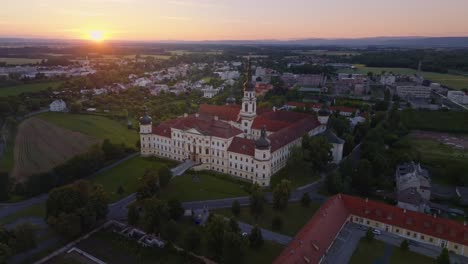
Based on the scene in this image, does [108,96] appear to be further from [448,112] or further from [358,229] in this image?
[448,112]

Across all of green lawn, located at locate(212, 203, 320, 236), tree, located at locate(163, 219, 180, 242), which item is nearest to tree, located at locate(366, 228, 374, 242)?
green lawn, located at locate(212, 203, 320, 236)

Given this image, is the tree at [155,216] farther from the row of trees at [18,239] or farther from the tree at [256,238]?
the row of trees at [18,239]

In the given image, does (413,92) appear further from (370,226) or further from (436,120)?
(370,226)

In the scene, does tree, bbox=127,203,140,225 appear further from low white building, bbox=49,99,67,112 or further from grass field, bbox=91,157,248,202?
low white building, bbox=49,99,67,112

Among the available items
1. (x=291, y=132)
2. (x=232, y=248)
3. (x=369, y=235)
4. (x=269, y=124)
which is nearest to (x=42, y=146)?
(x=269, y=124)

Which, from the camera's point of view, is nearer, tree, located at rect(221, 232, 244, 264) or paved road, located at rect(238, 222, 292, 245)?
tree, located at rect(221, 232, 244, 264)

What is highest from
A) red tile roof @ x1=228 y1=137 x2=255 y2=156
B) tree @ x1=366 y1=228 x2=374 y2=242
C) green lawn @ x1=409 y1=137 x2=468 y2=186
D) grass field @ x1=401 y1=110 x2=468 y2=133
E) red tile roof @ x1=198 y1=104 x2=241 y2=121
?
red tile roof @ x1=198 y1=104 x2=241 y2=121

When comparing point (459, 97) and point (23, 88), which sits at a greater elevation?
point (23, 88)
